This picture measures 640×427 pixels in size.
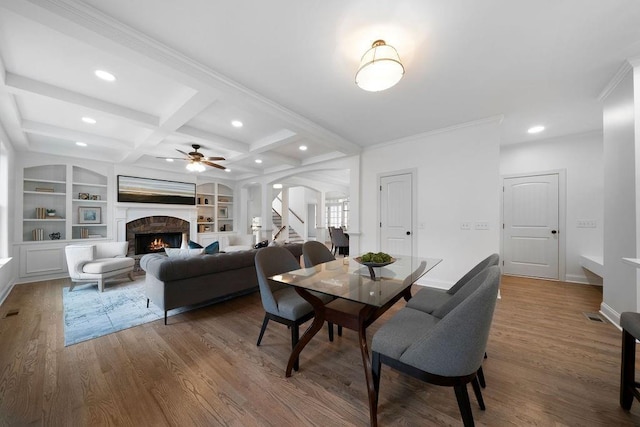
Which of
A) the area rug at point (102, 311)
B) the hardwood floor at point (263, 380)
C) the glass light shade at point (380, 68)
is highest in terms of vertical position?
the glass light shade at point (380, 68)

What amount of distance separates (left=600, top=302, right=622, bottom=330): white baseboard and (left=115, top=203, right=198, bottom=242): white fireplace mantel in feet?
26.7

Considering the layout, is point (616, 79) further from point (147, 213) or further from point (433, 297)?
point (147, 213)

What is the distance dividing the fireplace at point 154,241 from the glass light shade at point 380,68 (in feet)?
21.8

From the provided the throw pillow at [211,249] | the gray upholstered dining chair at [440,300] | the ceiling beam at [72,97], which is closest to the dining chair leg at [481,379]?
the gray upholstered dining chair at [440,300]

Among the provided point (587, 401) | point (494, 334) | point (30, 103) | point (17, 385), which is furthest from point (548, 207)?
point (30, 103)

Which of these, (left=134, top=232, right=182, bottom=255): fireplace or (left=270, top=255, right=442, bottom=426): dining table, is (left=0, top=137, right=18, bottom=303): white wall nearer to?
(left=134, top=232, right=182, bottom=255): fireplace

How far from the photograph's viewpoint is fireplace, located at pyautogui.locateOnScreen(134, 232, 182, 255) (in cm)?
597

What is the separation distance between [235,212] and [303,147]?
14.7 feet

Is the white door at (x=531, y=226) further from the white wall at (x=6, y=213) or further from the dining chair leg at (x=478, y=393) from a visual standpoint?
the white wall at (x=6, y=213)

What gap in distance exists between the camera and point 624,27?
5.84 feet

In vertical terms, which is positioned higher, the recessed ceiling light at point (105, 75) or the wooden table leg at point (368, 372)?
the recessed ceiling light at point (105, 75)

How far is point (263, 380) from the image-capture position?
5.64ft

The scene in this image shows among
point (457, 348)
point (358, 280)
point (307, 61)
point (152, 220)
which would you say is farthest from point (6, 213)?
point (457, 348)

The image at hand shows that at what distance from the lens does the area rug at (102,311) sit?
2.46 m
